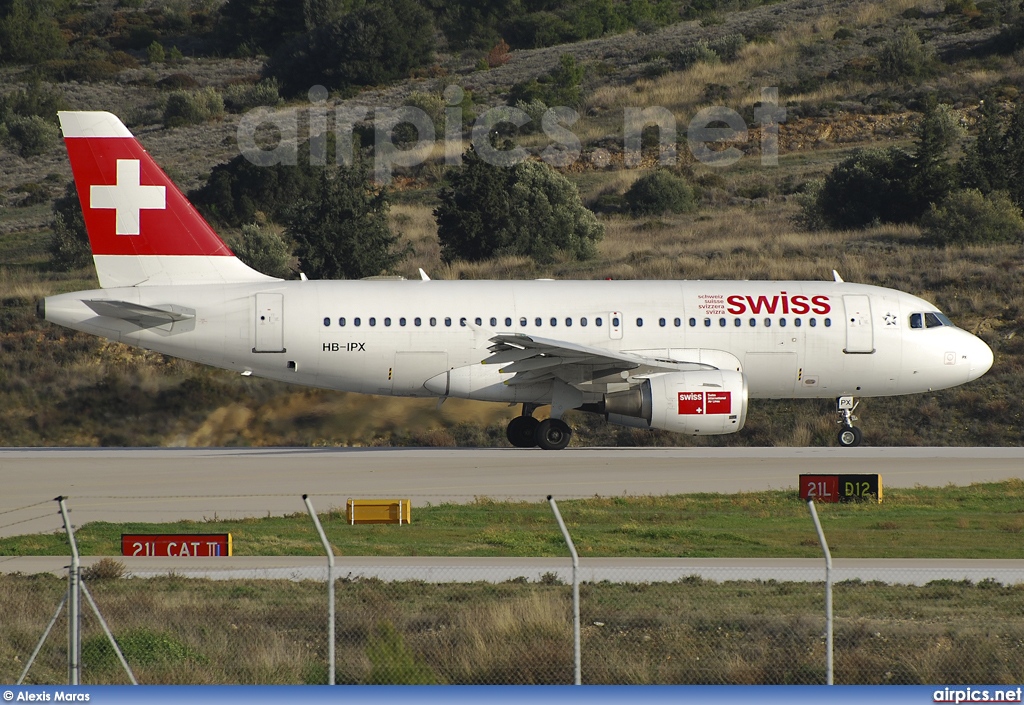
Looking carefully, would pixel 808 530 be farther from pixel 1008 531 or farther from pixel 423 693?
pixel 423 693

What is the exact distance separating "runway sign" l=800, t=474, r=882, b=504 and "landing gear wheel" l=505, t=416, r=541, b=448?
9.10 meters

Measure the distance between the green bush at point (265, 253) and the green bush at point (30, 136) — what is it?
97.6 ft

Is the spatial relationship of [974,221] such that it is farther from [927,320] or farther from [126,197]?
[126,197]

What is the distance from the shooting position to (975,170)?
59.1 metres

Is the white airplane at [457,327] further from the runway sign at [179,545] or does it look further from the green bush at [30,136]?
the green bush at [30,136]

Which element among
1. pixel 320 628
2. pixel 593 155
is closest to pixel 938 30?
pixel 593 155

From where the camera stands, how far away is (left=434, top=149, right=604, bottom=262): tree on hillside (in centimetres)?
5453

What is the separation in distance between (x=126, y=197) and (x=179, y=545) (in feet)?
44.5

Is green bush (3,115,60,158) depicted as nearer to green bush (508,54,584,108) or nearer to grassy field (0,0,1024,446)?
grassy field (0,0,1024,446)

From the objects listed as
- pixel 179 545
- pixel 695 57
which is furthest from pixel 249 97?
pixel 179 545

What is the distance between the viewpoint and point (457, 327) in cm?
2977

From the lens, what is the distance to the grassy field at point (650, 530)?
18.8m

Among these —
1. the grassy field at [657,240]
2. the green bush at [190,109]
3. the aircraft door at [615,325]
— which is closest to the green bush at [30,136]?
the grassy field at [657,240]

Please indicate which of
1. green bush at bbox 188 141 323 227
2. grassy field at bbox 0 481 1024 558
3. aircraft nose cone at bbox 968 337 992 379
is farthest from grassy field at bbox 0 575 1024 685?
green bush at bbox 188 141 323 227
